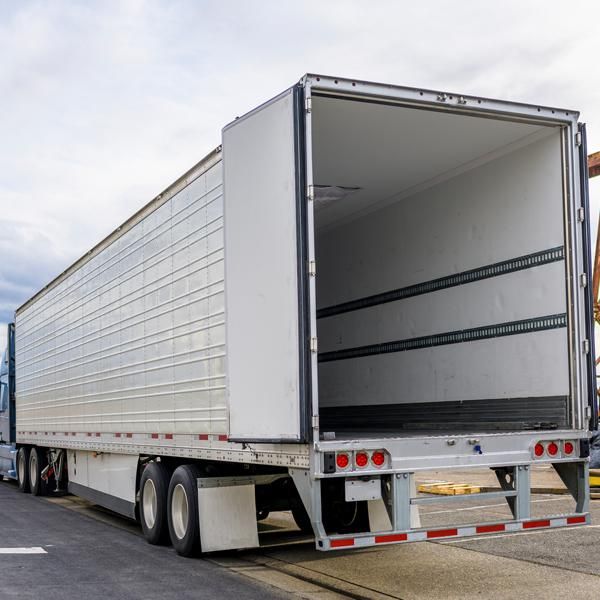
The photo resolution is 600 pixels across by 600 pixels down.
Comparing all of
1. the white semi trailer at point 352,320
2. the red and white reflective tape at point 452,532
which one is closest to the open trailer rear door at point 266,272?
the white semi trailer at point 352,320

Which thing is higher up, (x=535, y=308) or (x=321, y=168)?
(x=321, y=168)

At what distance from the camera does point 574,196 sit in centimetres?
748

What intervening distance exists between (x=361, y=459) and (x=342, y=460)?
0.16 metres

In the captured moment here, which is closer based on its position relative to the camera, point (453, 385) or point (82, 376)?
point (453, 385)

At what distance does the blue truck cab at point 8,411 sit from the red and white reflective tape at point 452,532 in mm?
14200

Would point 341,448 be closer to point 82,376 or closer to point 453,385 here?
point 453,385

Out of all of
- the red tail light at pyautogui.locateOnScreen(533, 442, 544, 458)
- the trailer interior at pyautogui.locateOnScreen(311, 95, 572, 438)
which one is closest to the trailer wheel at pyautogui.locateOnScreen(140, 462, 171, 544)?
the trailer interior at pyautogui.locateOnScreen(311, 95, 572, 438)

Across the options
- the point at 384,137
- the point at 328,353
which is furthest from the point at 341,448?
the point at 328,353

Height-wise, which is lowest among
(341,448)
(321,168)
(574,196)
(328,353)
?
(341,448)

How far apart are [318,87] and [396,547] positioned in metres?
4.92

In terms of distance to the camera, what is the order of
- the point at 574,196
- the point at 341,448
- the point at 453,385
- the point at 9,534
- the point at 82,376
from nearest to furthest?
the point at 341,448 → the point at 574,196 → the point at 453,385 → the point at 9,534 → the point at 82,376

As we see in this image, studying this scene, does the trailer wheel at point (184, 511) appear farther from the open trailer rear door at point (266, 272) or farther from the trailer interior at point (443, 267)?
the open trailer rear door at point (266, 272)

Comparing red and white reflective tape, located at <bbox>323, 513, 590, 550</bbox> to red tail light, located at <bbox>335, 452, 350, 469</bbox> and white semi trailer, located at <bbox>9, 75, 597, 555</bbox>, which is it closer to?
white semi trailer, located at <bbox>9, 75, 597, 555</bbox>

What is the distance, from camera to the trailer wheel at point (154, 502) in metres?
9.38
